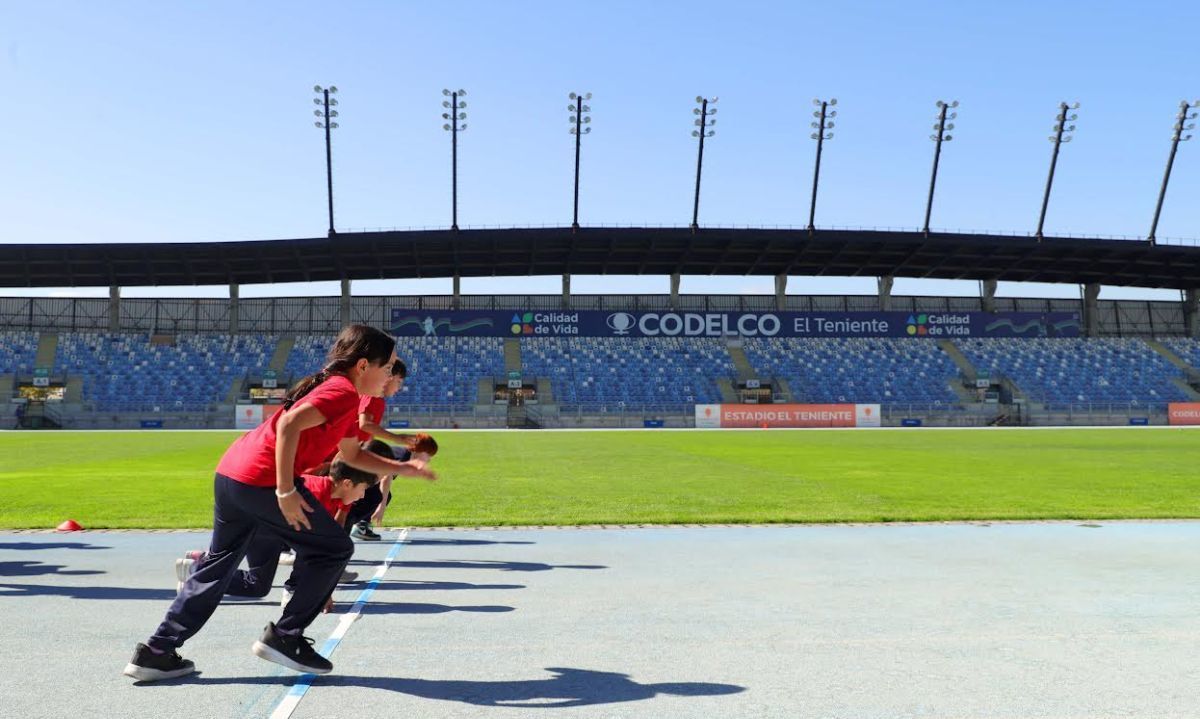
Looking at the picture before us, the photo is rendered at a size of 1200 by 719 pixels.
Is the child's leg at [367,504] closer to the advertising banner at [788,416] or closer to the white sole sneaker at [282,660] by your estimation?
the white sole sneaker at [282,660]

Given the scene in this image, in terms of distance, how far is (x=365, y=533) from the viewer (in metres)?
9.86

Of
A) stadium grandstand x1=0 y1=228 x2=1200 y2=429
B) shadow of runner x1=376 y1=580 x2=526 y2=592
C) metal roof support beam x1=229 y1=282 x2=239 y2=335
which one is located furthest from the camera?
metal roof support beam x1=229 y1=282 x2=239 y2=335

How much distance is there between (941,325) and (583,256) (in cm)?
2549

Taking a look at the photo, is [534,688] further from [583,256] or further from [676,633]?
[583,256]

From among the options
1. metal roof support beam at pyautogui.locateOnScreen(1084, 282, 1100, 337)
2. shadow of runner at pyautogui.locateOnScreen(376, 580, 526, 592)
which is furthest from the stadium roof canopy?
shadow of runner at pyautogui.locateOnScreen(376, 580, 526, 592)

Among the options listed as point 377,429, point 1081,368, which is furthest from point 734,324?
point 377,429

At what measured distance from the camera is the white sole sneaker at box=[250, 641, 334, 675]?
458 cm

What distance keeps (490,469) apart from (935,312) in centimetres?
5102

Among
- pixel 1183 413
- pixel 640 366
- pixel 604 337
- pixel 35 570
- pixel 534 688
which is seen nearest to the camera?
→ pixel 534 688

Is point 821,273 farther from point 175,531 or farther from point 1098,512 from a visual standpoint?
point 175,531

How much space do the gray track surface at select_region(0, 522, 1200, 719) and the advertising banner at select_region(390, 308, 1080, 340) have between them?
50.5 meters

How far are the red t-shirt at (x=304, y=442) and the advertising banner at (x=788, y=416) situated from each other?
153 feet

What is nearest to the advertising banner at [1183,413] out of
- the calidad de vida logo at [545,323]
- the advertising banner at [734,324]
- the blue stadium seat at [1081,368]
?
the blue stadium seat at [1081,368]

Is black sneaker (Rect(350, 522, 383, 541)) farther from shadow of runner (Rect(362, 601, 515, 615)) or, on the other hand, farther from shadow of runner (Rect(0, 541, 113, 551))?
shadow of runner (Rect(362, 601, 515, 615))
